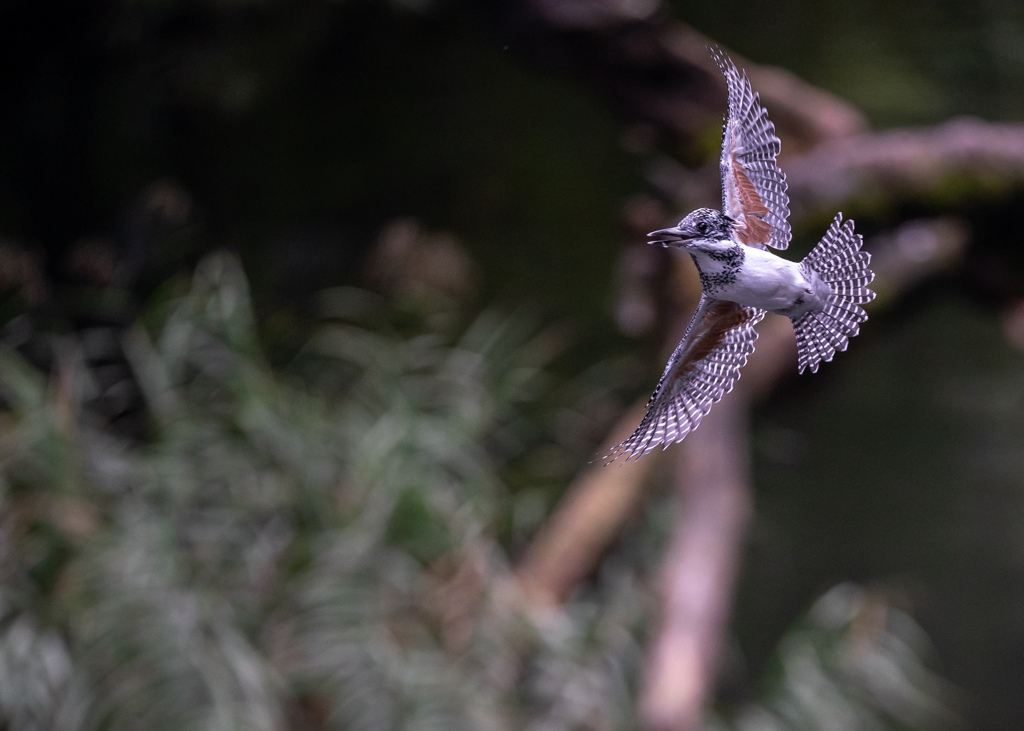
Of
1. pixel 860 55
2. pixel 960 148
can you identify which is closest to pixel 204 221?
pixel 860 55

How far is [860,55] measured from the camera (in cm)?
113

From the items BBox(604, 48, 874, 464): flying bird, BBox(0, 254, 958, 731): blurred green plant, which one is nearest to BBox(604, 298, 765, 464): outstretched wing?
BBox(604, 48, 874, 464): flying bird

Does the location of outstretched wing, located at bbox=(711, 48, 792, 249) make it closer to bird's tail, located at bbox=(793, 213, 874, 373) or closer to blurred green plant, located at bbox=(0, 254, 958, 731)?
bird's tail, located at bbox=(793, 213, 874, 373)

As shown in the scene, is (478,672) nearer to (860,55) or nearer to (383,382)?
(383,382)

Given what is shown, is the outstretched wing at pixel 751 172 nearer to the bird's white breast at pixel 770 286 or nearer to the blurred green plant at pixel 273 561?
the bird's white breast at pixel 770 286

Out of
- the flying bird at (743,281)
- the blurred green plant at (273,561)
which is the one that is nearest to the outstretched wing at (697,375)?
the flying bird at (743,281)

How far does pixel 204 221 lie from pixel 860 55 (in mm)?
1288

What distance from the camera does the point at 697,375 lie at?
16 cm

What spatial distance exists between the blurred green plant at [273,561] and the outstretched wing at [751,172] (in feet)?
3.81

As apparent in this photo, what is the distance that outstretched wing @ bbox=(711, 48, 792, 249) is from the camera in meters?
0.16

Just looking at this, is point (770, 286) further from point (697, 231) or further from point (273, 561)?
point (273, 561)

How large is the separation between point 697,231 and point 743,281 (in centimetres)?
1

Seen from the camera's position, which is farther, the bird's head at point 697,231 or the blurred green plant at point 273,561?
the blurred green plant at point 273,561

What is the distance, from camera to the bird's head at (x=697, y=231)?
14 centimetres
